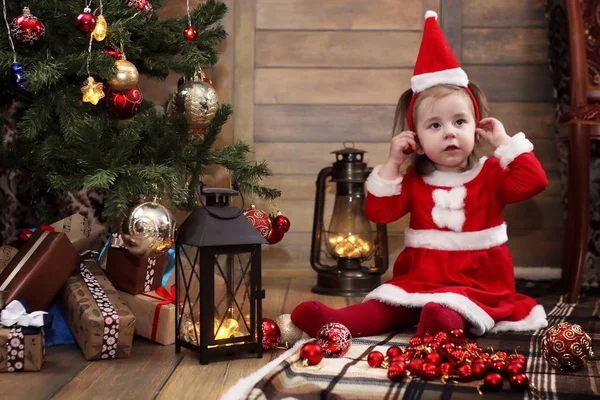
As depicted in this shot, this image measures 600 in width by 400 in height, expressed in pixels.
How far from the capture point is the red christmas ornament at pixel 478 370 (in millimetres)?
1286

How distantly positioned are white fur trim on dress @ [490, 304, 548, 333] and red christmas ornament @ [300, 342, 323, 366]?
0.53m

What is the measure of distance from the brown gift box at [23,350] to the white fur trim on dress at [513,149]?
110 centimetres

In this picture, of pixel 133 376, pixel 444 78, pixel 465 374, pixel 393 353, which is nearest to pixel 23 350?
pixel 133 376

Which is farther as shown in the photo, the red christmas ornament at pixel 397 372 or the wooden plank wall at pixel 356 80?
the wooden plank wall at pixel 356 80

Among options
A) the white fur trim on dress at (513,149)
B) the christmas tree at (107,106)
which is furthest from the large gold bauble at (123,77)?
the white fur trim on dress at (513,149)

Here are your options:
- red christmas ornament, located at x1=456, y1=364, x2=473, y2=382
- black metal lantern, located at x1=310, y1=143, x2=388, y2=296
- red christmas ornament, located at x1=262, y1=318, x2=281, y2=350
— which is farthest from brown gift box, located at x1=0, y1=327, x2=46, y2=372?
black metal lantern, located at x1=310, y1=143, x2=388, y2=296

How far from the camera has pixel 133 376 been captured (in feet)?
4.74

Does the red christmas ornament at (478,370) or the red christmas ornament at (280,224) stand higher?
the red christmas ornament at (280,224)

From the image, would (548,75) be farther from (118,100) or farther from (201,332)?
(201,332)

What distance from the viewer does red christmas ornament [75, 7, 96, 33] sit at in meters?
1.76

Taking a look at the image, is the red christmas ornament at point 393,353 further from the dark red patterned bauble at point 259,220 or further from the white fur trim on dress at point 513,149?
the dark red patterned bauble at point 259,220

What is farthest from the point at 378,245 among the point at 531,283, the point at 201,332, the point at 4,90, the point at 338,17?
the point at 4,90

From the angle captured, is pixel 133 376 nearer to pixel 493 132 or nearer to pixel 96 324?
pixel 96 324

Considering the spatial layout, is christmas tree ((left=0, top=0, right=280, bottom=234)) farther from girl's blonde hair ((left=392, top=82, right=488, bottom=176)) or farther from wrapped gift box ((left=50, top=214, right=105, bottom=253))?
girl's blonde hair ((left=392, top=82, right=488, bottom=176))
